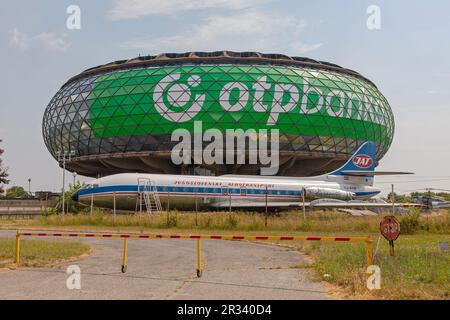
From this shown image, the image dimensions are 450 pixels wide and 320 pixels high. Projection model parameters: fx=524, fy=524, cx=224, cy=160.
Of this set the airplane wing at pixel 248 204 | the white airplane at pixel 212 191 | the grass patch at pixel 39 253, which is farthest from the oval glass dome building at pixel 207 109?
the grass patch at pixel 39 253

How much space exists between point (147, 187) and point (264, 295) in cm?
3710

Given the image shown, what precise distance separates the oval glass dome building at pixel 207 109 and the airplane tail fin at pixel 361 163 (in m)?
→ 9.22

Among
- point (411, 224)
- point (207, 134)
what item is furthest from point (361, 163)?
point (411, 224)

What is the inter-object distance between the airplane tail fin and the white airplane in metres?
1.68

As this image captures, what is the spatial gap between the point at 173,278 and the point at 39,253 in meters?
6.95

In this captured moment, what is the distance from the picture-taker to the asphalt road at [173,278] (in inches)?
404

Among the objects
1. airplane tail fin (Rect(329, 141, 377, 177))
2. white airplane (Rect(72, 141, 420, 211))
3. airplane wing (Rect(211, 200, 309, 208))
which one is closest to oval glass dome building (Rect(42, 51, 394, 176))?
airplane tail fin (Rect(329, 141, 377, 177))

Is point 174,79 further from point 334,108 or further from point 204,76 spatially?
point 334,108

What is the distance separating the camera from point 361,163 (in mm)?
61906

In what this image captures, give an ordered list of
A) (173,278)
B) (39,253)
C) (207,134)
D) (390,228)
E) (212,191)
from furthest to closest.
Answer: (207,134) < (212,191) < (39,253) < (390,228) < (173,278)

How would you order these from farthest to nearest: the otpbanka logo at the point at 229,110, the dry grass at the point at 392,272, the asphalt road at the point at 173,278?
the otpbanka logo at the point at 229,110
the asphalt road at the point at 173,278
the dry grass at the point at 392,272

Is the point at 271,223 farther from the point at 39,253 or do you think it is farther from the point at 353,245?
the point at 39,253

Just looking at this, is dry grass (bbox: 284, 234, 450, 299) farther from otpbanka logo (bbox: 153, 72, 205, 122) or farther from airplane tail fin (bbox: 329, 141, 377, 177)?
otpbanka logo (bbox: 153, 72, 205, 122)

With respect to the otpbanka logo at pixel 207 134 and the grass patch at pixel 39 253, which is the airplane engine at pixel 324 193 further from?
the grass patch at pixel 39 253
